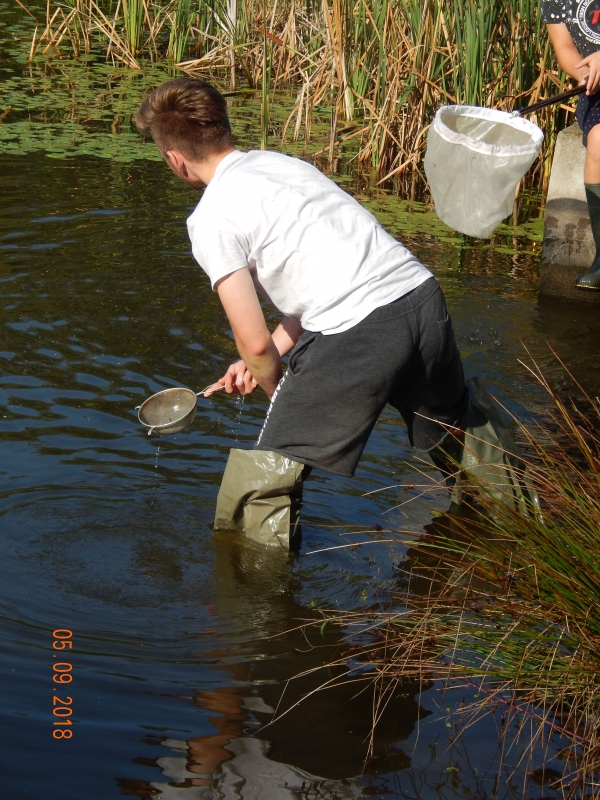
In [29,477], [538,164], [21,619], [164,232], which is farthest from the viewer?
[538,164]

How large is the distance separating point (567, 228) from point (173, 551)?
3.63 m

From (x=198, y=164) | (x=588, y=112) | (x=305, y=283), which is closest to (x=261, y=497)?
→ (x=305, y=283)

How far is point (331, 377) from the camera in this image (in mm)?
3258

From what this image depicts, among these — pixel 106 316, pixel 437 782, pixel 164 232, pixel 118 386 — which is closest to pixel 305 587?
pixel 437 782

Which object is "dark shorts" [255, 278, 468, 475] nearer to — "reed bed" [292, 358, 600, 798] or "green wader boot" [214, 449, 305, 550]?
"green wader boot" [214, 449, 305, 550]

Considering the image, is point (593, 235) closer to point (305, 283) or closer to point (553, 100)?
point (553, 100)

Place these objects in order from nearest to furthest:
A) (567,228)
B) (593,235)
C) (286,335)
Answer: (286,335), (593,235), (567,228)

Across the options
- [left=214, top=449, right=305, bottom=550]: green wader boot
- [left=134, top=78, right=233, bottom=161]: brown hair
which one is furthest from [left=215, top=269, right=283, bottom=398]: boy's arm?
[left=134, top=78, right=233, bottom=161]: brown hair

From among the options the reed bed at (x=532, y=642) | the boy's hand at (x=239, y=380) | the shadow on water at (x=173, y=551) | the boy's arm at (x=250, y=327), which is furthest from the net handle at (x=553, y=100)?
the reed bed at (x=532, y=642)

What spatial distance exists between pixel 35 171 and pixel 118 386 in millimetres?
3554

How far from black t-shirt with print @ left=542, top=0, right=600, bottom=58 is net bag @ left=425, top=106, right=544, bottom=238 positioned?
0.94m

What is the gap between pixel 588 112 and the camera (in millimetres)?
5715

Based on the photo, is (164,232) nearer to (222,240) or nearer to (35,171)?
(35,171)
